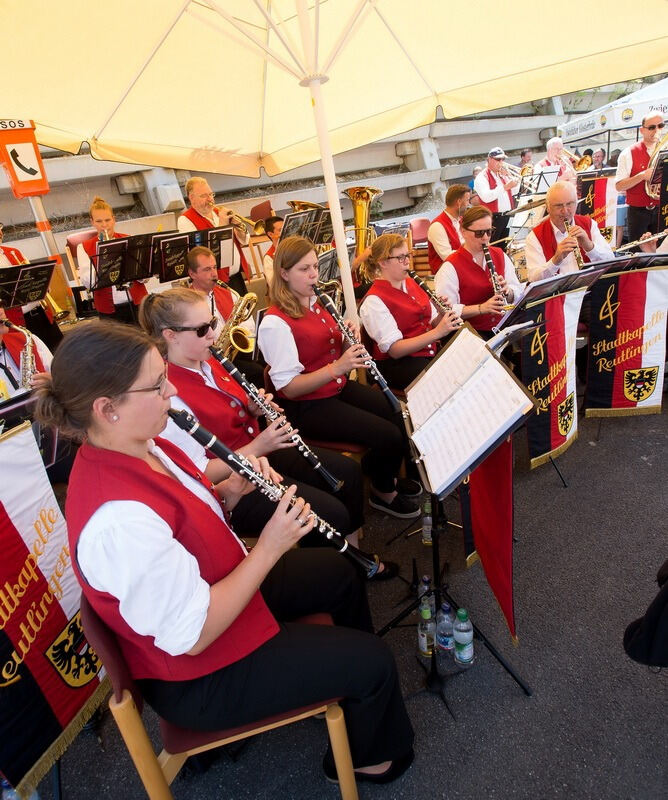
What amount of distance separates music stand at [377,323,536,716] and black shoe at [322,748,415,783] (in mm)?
281

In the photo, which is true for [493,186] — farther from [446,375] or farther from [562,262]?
[446,375]

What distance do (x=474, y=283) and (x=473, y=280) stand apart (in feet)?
0.08

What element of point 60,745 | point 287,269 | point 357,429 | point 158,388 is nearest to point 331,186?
point 287,269

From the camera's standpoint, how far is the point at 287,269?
295 centimetres

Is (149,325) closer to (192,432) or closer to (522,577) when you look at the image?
(192,432)

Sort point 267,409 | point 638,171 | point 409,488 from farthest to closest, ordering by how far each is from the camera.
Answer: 1. point 638,171
2. point 409,488
3. point 267,409

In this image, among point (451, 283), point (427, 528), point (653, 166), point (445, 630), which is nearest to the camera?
point (445, 630)

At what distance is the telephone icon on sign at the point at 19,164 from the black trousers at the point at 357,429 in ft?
12.3

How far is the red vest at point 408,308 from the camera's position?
342 cm

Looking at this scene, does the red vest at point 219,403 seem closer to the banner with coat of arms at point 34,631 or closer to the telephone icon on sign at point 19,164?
the banner with coat of arms at point 34,631

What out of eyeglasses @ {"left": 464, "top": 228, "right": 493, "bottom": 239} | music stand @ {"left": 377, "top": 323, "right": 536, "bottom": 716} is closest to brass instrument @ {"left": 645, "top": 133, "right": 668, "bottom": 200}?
eyeglasses @ {"left": 464, "top": 228, "right": 493, "bottom": 239}

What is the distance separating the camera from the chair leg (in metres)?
1.44

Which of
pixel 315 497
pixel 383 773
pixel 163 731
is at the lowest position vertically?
pixel 383 773

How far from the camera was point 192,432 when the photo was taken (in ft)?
5.78
